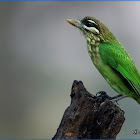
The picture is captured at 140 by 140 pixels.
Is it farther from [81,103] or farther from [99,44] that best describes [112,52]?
[81,103]

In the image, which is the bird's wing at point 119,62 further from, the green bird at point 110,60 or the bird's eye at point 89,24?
the bird's eye at point 89,24

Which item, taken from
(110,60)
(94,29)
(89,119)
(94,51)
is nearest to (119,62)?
(110,60)

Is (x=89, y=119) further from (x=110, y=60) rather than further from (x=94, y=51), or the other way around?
(x=94, y=51)

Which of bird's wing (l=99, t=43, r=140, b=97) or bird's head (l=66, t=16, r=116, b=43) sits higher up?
bird's head (l=66, t=16, r=116, b=43)

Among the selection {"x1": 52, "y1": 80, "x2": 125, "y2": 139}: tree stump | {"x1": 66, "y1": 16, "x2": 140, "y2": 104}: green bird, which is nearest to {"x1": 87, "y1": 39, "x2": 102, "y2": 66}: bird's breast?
{"x1": 66, "y1": 16, "x2": 140, "y2": 104}: green bird

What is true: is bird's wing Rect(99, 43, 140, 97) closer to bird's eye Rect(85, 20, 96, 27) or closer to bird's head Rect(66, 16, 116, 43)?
→ bird's head Rect(66, 16, 116, 43)

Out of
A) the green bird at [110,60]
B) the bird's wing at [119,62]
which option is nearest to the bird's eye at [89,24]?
the green bird at [110,60]

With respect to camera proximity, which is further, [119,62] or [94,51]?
[94,51]
